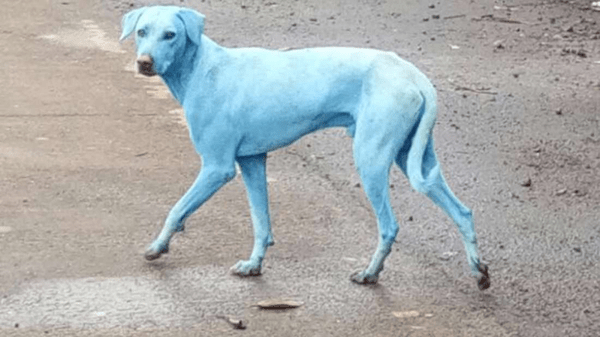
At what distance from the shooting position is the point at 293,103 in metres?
5.54

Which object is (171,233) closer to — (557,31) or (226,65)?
(226,65)

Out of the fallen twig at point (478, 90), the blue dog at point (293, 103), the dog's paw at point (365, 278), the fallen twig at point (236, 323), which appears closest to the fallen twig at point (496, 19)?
the fallen twig at point (478, 90)

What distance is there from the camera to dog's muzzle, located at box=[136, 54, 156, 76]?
5.41 metres

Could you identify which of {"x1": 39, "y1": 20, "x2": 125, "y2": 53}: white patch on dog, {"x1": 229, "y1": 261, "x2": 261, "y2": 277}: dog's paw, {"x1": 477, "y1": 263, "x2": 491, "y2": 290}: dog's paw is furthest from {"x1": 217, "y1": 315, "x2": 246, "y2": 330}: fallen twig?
{"x1": 39, "y1": 20, "x2": 125, "y2": 53}: white patch on dog

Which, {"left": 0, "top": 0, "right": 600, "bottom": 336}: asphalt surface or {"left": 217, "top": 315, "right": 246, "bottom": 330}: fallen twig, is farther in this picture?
{"left": 0, "top": 0, "right": 600, "bottom": 336}: asphalt surface

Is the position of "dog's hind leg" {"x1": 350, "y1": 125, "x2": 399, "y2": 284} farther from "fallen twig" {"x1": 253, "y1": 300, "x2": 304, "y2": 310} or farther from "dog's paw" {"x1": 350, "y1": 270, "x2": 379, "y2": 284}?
"fallen twig" {"x1": 253, "y1": 300, "x2": 304, "y2": 310}

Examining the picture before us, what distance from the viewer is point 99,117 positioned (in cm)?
870

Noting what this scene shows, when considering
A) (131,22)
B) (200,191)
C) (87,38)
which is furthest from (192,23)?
(87,38)

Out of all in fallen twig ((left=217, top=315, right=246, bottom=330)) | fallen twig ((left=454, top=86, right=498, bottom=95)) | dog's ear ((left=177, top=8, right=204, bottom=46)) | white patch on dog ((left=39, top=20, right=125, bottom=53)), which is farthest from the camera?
white patch on dog ((left=39, top=20, right=125, bottom=53))

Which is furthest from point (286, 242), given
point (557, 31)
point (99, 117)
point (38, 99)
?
point (557, 31)

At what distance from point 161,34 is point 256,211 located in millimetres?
962

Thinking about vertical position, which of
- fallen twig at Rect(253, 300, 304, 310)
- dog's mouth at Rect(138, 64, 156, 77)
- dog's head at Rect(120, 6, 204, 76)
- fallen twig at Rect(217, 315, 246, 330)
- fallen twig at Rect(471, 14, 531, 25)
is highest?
dog's head at Rect(120, 6, 204, 76)

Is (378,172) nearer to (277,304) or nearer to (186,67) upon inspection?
(277,304)

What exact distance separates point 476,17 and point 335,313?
7334 millimetres
